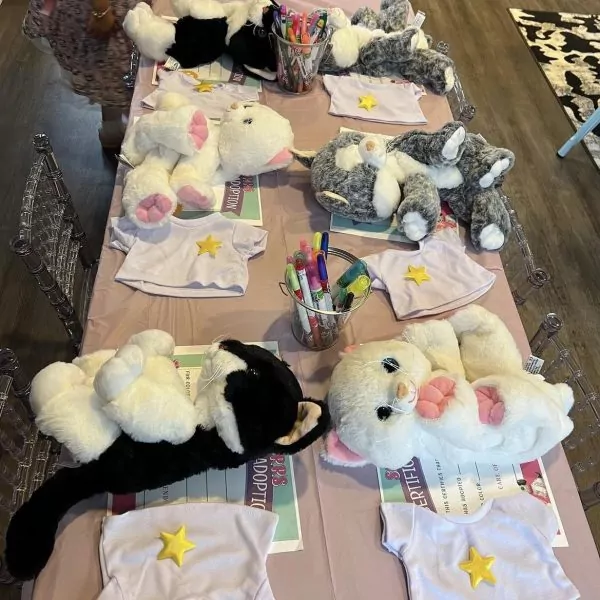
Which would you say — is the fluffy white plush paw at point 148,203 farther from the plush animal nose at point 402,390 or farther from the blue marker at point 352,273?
the plush animal nose at point 402,390

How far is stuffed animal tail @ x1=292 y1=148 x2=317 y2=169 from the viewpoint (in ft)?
3.73

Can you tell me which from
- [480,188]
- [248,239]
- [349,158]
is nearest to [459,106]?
[480,188]

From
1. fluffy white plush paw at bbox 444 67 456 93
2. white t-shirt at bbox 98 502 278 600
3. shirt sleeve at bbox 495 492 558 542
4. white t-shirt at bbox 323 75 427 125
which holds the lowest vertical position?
white t-shirt at bbox 98 502 278 600

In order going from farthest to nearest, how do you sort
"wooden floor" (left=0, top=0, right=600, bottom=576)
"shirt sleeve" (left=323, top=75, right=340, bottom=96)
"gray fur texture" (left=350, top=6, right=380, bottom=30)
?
"wooden floor" (left=0, top=0, right=600, bottom=576) < "gray fur texture" (left=350, top=6, right=380, bottom=30) < "shirt sleeve" (left=323, top=75, right=340, bottom=96)

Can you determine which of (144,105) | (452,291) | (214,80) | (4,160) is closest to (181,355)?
(452,291)

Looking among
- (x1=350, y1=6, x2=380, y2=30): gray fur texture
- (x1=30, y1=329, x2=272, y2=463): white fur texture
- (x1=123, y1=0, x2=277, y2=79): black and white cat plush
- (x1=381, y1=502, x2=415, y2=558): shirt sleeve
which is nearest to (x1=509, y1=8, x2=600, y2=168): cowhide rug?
(x1=350, y1=6, x2=380, y2=30): gray fur texture

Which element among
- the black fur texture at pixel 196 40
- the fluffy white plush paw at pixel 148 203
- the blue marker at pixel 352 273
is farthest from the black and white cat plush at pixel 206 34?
the blue marker at pixel 352 273

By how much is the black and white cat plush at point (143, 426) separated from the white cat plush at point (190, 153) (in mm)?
376

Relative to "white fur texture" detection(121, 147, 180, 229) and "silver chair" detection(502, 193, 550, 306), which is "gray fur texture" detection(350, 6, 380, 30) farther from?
"white fur texture" detection(121, 147, 180, 229)

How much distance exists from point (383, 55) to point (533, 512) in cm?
117

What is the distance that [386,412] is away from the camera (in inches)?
28.5

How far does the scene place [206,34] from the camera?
4.42ft

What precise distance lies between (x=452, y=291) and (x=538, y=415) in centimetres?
32

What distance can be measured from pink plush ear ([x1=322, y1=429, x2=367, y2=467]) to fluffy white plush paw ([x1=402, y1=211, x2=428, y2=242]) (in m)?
0.45
